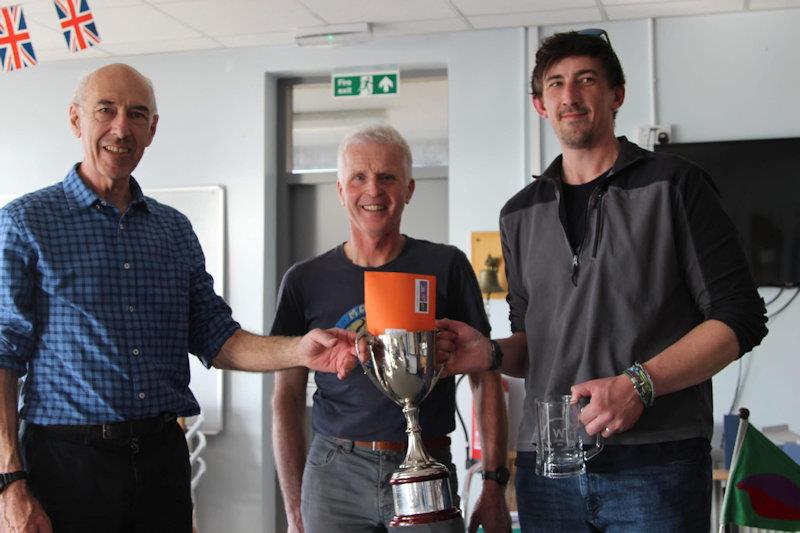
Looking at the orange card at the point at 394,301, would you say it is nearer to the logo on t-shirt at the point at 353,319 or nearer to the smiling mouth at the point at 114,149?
the logo on t-shirt at the point at 353,319

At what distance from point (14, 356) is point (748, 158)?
394 centimetres

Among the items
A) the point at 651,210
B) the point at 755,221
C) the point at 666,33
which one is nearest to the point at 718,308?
the point at 651,210

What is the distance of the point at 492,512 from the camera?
208 centimetres

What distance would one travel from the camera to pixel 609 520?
170cm

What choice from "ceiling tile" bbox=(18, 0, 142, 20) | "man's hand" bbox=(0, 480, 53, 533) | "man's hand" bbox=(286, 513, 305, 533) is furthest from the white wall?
"man's hand" bbox=(0, 480, 53, 533)

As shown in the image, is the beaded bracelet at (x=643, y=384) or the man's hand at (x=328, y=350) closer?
the beaded bracelet at (x=643, y=384)

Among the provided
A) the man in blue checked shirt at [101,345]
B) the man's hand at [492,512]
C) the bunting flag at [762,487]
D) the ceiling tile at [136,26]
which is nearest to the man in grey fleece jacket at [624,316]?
the man's hand at [492,512]

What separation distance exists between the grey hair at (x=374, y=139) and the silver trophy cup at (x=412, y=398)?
26.0 inches

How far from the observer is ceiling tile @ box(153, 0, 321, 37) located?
464cm

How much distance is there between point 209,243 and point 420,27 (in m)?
1.81

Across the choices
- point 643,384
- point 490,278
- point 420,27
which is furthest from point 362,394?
point 420,27

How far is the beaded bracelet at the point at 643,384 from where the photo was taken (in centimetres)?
159

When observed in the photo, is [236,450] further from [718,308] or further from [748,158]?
[718,308]

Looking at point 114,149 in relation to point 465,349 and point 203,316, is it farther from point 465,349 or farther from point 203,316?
point 465,349
